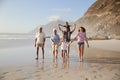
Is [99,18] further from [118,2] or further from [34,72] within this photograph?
[34,72]

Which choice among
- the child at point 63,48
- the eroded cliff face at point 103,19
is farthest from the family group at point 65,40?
the eroded cliff face at point 103,19

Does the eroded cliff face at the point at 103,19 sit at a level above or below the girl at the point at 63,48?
above

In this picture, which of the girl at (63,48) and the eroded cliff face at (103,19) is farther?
the eroded cliff face at (103,19)

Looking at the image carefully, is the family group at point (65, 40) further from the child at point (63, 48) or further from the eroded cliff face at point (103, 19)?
the eroded cliff face at point (103, 19)

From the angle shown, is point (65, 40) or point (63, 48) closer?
point (63, 48)

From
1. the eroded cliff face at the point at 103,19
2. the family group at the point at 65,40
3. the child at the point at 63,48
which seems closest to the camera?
the child at the point at 63,48

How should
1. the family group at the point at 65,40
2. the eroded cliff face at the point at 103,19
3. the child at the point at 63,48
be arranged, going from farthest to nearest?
1. the eroded cliff face at the point at 103,19
2. the family group at the point at 65,40
3. the child at the point at 63,48

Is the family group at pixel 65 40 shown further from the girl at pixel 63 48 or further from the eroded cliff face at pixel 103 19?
the eroded cliff face at pixel 103 19

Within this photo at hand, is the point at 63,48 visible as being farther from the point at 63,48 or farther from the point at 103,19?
→ the point at 103,19

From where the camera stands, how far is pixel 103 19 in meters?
76.1

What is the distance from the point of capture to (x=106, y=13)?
77.7 m

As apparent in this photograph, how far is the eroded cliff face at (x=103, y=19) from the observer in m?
64.6

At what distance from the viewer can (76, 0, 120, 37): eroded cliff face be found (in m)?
64.6

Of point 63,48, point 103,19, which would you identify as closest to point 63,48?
point 63,48
